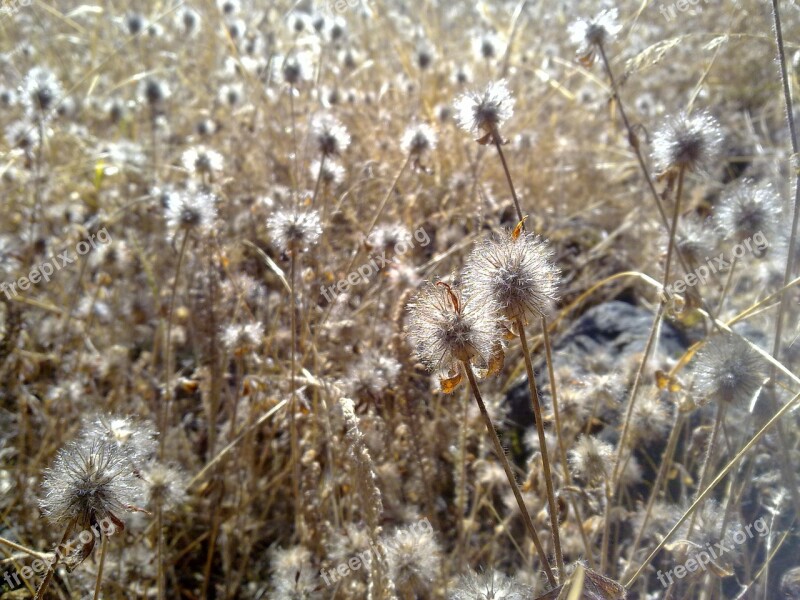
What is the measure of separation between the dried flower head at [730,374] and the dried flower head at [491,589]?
629mm

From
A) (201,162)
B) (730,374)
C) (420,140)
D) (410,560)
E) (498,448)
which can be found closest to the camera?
(498,448)

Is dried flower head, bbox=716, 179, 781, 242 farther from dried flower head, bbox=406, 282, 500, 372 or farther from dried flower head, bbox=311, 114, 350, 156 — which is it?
dried flower head, bbox=311, 114, 350, 156

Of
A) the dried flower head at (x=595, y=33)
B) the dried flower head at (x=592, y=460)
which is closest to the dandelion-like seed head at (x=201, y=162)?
the dried flower head at (x=595, y=33)

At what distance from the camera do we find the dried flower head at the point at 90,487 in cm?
123

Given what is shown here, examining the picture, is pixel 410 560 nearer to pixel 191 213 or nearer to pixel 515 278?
pixel 515 278

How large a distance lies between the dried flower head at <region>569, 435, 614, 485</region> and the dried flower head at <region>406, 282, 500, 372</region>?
65cm

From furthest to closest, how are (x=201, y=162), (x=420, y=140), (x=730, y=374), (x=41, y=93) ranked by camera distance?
1. (x=41, y=93)
2. (x=201, y=162)
3. (x=420, y=140)
4. (x=730, y=374)

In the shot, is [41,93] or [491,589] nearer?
[491,589]

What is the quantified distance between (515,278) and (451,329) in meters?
0.15

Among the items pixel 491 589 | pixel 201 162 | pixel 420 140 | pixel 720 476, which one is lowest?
pixel 491 589

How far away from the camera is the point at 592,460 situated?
5.51 feet

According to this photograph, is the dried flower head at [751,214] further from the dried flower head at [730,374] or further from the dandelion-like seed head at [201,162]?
the dandelion-like seed head at [201,162]

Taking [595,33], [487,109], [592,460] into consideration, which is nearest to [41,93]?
[487,109]

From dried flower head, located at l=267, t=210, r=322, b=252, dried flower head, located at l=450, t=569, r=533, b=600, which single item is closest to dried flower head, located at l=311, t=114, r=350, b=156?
dried flower head, located at l=267, t=210, r=322, b=252
